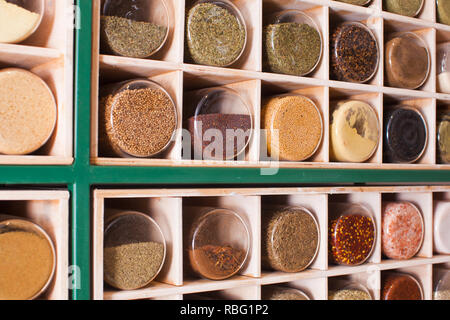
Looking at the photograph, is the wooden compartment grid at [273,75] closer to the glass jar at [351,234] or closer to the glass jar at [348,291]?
the glass jar at [351,234]

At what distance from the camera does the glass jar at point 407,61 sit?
1753 mm

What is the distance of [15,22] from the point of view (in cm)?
118

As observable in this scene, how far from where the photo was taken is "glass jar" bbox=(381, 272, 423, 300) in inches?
68.7

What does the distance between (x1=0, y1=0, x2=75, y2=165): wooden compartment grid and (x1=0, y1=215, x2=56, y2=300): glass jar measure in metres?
0.14

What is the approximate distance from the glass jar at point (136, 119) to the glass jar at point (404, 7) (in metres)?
0.83

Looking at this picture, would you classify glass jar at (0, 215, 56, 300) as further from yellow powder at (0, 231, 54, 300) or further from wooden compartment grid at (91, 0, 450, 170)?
wooden compartment grid at (91, 0, 450, 170)

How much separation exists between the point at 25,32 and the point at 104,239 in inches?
18.9

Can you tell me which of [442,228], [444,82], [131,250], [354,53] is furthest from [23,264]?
[444,82]

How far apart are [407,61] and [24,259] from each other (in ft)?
4.19

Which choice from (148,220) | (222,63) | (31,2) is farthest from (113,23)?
(148,220)

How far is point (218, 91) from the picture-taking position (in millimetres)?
1450

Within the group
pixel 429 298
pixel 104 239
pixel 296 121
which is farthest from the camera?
pixel 429 298
